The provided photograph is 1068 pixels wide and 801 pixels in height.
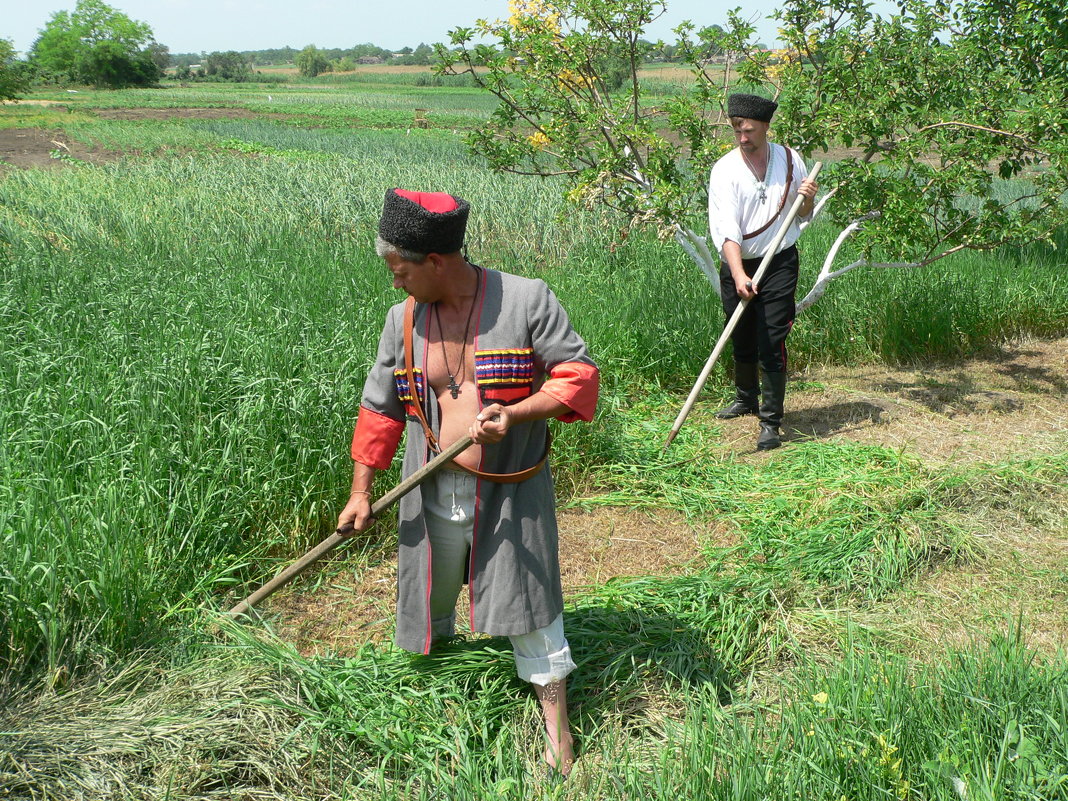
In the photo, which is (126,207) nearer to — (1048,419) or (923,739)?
(1048,419)

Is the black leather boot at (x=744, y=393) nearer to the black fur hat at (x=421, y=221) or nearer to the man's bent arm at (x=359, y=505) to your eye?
the man's bent arm at (x=359, y=505)

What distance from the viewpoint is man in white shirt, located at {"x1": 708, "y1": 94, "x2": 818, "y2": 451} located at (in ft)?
15.3

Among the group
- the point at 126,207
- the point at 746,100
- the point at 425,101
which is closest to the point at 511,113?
the point at 746,100

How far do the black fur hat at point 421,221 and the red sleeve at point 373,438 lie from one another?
0.53 meters

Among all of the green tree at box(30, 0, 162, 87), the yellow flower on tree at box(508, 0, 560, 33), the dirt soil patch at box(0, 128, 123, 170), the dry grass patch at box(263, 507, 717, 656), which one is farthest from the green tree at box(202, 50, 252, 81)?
the dry grass patch at box(263, 507, 717, 656)

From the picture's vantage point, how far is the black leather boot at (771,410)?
5012 millimetres

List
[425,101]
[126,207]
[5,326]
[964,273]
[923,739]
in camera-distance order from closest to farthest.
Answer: [923,739]
[5,326]
[964,273]
[126,207]
[425,101]

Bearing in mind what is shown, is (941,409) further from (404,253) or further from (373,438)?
(404,253)

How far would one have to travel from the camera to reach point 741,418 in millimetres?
5492

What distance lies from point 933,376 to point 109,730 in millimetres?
5516

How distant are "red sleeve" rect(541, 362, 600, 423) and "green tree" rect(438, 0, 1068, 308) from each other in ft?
9.48

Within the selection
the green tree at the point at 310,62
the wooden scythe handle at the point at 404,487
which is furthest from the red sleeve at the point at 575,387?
the green tree at the point at 310,62

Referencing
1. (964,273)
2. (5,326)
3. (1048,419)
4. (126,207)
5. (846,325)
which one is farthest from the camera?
(126,207)

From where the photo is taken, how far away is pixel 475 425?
7.52 feet
